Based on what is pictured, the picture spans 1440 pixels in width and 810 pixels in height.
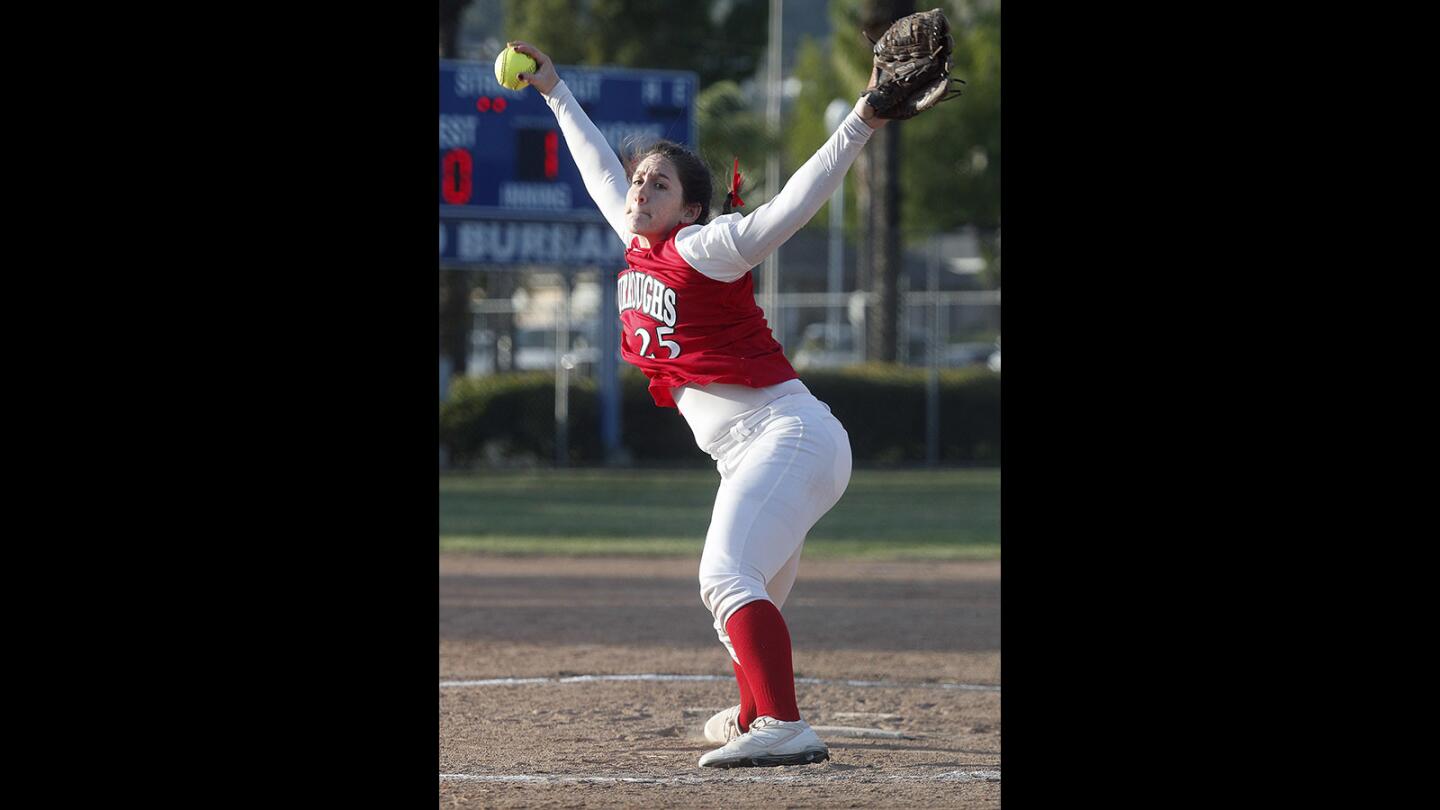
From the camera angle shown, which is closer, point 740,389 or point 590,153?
point 740,389

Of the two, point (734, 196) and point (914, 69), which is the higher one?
point (914, 69)

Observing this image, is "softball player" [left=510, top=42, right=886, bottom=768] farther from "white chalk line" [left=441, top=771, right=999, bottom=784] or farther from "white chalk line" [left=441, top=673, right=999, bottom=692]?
"white chalk line" [left=441, top=673, right=999, bottom=692]

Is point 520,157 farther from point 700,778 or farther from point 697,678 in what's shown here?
point 700,778

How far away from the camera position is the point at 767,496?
4535mm

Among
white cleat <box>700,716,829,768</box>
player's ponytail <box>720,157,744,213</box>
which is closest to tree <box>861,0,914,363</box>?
player's ponytail <box>720,157,744,213</box>

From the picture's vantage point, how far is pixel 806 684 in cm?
671

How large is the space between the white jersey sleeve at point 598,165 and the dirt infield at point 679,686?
62.8 inches

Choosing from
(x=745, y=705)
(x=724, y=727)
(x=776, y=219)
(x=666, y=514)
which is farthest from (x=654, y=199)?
(x=666, y=514)

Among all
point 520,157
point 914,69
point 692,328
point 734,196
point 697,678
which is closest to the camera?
point 914,69

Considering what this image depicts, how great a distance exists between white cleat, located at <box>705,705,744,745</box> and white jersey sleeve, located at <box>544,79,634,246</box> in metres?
1.46

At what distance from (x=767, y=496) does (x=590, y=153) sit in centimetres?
126
